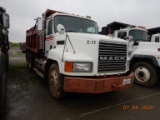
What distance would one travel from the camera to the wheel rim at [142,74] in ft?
19.5

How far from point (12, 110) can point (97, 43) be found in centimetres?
262

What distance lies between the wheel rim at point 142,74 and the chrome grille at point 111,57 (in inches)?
81.6

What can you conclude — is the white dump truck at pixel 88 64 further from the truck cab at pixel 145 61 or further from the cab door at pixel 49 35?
the truck cab at pixel 145 61

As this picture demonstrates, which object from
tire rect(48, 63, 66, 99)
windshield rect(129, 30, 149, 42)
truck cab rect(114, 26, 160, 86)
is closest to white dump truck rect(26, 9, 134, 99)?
tire rect(48, 63, 66, 99)

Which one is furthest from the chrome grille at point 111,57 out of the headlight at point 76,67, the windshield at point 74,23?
the windshield at point 74,23

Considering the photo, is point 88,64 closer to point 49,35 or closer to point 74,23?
point 74,23

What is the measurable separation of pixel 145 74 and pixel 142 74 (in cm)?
A: 12

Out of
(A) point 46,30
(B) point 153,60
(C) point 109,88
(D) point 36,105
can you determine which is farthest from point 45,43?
(B) point 153,60

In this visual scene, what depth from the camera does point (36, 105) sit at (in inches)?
160

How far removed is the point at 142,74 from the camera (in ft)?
19.8

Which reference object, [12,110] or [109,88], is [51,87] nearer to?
[12,110]

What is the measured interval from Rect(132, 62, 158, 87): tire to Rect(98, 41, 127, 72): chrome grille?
6.80ft
